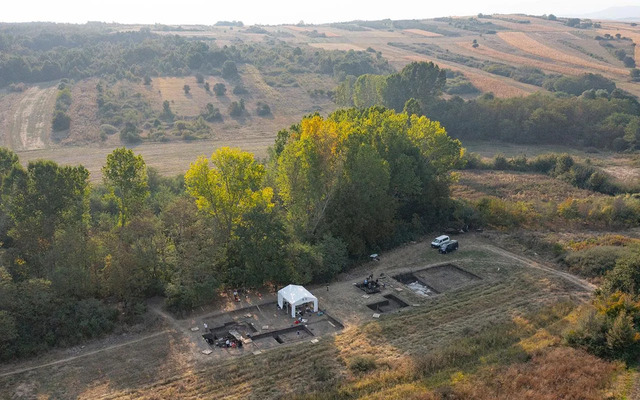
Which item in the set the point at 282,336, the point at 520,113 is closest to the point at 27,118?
the point at 282,336

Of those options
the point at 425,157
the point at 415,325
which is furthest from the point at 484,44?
the point at 415,325

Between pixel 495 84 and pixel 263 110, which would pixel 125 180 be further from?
pixel 495 84

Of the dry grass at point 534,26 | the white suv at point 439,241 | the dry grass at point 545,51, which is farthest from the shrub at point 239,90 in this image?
the dry grass at point 534,26

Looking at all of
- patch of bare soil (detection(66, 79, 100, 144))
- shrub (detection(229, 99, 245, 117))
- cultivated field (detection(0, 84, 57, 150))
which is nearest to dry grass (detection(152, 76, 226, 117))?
shrub (detection(229, 99, 245, 117))

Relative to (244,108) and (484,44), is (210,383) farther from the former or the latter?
(484,44)

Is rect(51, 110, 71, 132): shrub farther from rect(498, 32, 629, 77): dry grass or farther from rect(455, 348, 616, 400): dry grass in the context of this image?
rect(498, 32, 629, 77): dry grass

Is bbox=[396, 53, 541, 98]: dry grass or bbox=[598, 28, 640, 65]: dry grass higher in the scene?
bbox=[598, 28, 640, 65]: dry grass
